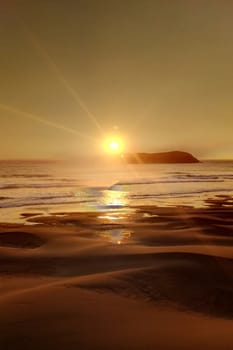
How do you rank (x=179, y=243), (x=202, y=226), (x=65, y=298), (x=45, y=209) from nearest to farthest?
(x=65, y=298) < (x=179, y=243) < (x=202, y=226) < (x=45, y=209)

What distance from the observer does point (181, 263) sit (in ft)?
27.4

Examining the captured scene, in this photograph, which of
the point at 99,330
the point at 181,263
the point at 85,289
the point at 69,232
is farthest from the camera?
the point at 69,232

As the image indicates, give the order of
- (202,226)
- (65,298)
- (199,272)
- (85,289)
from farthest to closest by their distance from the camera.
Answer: (202,226), (199,272), (85,289), (65,298)

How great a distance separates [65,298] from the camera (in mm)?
6105

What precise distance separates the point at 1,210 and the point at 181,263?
1392 cm

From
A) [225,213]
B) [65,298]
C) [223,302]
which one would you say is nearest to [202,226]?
[225,213]

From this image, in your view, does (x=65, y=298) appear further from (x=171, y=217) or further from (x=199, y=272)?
(x=171, y=217)

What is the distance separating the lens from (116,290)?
656cm

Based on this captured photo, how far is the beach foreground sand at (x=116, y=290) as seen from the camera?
15.9ft

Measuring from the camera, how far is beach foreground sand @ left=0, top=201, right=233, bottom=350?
4832 mm

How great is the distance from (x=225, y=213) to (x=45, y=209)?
31.6ft

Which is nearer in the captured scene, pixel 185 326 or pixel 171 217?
pixel 185 326

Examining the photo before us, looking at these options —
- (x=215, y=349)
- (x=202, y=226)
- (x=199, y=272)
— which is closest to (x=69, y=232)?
(x=202, y=226)

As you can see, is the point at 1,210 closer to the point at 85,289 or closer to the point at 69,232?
the point at 69,232
